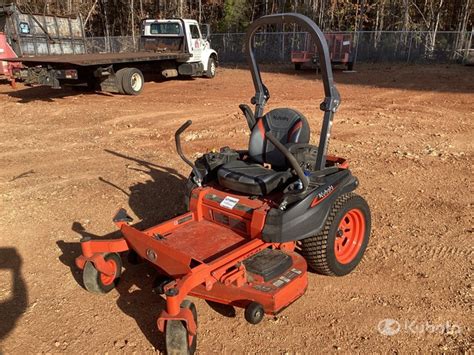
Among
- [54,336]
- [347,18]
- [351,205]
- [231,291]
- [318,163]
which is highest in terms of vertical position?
[347,18]

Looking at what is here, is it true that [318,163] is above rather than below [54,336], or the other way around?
above

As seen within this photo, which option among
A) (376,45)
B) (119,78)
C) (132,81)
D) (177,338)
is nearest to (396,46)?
(376,45)

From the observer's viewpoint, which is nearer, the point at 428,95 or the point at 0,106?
the point at 0,106

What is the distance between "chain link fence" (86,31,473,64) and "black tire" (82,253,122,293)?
65.8 feet

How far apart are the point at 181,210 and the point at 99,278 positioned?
5.64ft

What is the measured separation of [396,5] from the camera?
32.1 metres

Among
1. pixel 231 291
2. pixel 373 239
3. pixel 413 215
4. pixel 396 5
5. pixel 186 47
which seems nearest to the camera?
pixel 231 291

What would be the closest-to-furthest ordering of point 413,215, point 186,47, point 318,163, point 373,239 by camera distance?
1. point 318,163
2. point 373,239
3. point 413,215
4. point 186,47

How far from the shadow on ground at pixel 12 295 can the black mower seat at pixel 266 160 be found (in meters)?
1.90

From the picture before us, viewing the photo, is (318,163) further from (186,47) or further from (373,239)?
(186,47)

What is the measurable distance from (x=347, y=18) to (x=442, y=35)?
10.5 m

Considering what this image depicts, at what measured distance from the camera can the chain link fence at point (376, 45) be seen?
23.7 meters

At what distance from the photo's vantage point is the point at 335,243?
365cm

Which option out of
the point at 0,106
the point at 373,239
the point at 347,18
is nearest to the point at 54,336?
the point at 373,239
